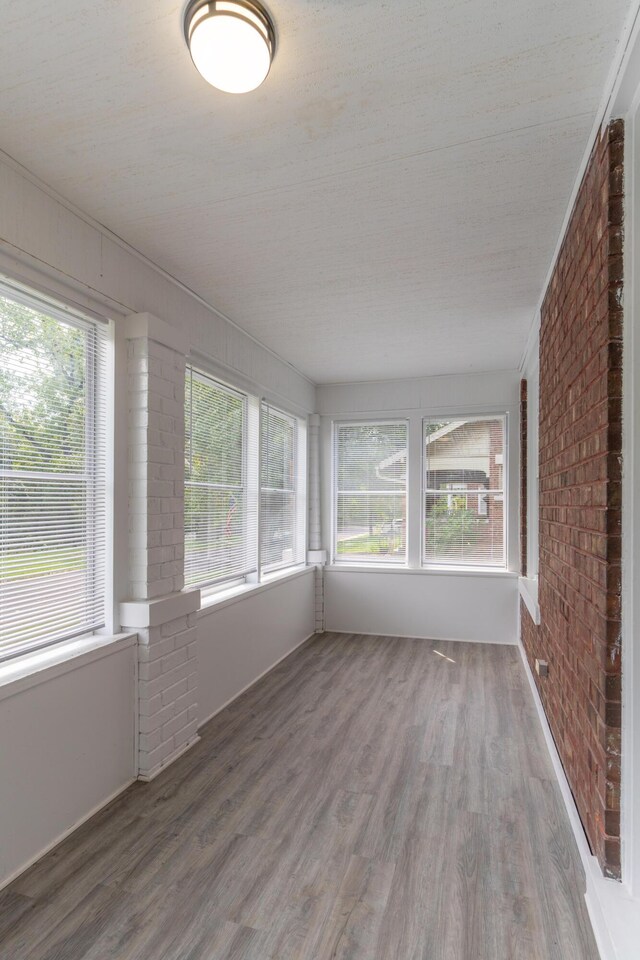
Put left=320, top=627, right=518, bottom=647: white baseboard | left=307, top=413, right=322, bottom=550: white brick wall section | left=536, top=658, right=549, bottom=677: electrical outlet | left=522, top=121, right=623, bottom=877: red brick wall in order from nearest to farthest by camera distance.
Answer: left=522, top=121, right=623, bottom=877: red brick wall, left=536, top=658, right=549, bottom=677: electrical outlet, left=320, top=627, right=518, bottom=647: white baseboard, left=307, top=413, right=322, bottom=550: white brick wall section

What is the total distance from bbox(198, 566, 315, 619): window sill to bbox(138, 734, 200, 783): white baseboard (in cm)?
70

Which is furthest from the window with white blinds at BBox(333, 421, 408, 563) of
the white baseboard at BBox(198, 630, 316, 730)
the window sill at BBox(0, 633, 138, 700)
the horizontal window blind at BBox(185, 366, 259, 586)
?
the window sill at BBox(0, 633, 138, 700)

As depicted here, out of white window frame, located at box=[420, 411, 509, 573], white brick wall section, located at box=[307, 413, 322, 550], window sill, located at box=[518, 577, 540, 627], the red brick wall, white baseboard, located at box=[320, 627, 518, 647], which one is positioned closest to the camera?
the red brick wall

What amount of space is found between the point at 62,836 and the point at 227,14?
2901mm

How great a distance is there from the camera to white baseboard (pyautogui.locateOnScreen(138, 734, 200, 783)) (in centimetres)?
261

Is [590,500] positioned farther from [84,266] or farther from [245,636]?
[245,636]

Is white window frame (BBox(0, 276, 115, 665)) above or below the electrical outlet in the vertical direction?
above

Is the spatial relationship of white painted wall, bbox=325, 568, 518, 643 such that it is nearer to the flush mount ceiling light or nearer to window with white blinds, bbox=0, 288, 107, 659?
window with white blinds, bbox=0, 288, 107, 659

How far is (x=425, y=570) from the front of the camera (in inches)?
210

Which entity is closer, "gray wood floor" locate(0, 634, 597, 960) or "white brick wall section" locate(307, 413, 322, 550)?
"gray wood floor" locate(0, 634, 597, 960)

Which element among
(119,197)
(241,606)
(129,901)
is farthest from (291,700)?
(119,197)

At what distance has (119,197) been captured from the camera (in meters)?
2.24

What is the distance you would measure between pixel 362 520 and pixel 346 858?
12.5 ft

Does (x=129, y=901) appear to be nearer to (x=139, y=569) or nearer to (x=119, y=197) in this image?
(x=139, y=569)
